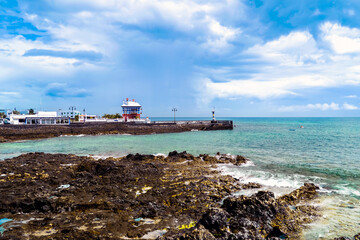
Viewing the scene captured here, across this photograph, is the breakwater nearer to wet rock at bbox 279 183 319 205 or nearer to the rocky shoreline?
the rocky shoreline

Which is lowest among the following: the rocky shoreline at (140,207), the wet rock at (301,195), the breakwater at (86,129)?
the wet rock at (301,195)

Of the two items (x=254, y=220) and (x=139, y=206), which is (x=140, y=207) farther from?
(x=254, y=220)

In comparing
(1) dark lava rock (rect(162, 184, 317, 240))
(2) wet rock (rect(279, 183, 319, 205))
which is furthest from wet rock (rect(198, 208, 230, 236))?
(2) wet rock (rect(279, 183, 319, 205))

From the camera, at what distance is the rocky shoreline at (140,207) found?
7.32m

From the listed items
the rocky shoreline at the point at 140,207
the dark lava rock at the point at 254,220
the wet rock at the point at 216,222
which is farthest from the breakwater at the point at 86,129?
the dark lava rock at the point at 254,220

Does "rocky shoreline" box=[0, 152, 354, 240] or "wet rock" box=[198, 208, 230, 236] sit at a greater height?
"wet rock" box=[198, 208, 230, 236]

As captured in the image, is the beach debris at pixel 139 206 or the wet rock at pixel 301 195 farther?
the wet rock at pixel 301 195

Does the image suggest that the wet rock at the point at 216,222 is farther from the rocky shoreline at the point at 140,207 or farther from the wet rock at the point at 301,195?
the wet rock at the point at 301,195

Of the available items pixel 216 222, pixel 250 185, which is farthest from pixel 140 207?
pixel 250 185

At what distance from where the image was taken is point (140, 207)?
9.47 m

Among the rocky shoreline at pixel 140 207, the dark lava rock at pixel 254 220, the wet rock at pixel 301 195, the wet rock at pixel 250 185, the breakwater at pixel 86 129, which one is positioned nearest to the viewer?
the dark lava rock at pixel 254 220

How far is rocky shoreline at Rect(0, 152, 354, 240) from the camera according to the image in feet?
24.0

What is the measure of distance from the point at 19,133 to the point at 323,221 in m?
56.9

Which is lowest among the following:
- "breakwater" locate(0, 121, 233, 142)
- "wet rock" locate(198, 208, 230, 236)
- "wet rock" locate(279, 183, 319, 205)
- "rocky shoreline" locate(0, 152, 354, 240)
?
"wet rock" locate(279, 183, 319, 205)
